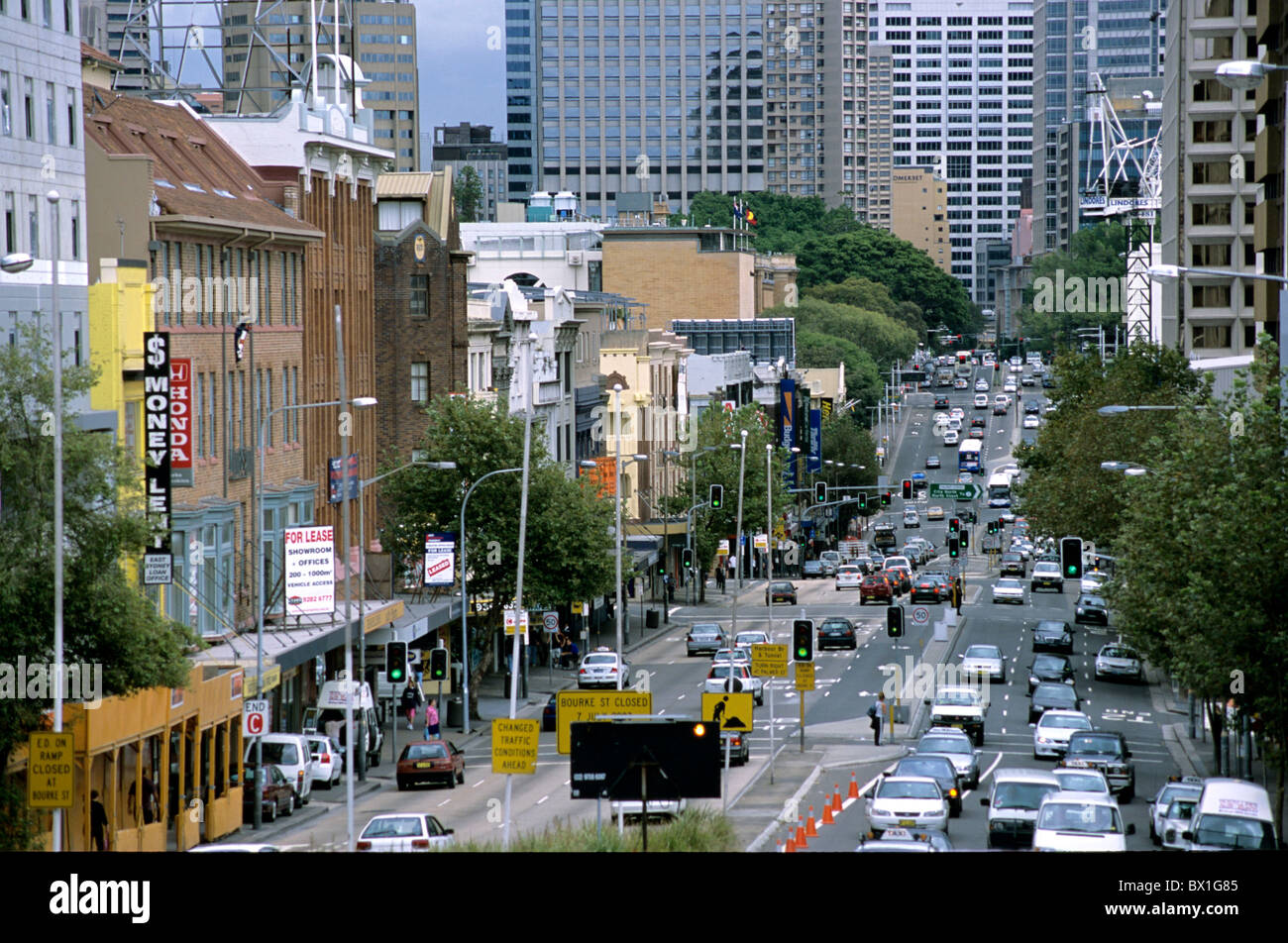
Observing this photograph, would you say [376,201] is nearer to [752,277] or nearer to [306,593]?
[306,593]

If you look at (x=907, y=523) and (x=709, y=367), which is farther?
(x=907, y=523)

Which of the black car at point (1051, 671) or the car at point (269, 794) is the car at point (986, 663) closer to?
the black car at point (1051, 671)

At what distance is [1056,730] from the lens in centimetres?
4531

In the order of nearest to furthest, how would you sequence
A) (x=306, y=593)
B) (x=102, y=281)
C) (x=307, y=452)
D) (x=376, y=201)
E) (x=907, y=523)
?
(x=102, y=281) < (x=306, y=593) < (x=307, y=452) < (x=376, y=201) < (x=907, y=523)

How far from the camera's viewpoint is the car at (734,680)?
180 feet

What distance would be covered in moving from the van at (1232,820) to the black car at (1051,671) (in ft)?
93.5

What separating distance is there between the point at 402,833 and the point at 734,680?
2814 cm

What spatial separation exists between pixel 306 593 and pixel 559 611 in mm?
28431

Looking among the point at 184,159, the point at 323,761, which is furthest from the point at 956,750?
the point at 184,159

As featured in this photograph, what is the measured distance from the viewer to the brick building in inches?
2822

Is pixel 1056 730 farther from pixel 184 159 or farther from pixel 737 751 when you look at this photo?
pixel 184 159

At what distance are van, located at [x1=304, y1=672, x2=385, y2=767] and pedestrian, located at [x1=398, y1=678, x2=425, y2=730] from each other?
16.8ft
